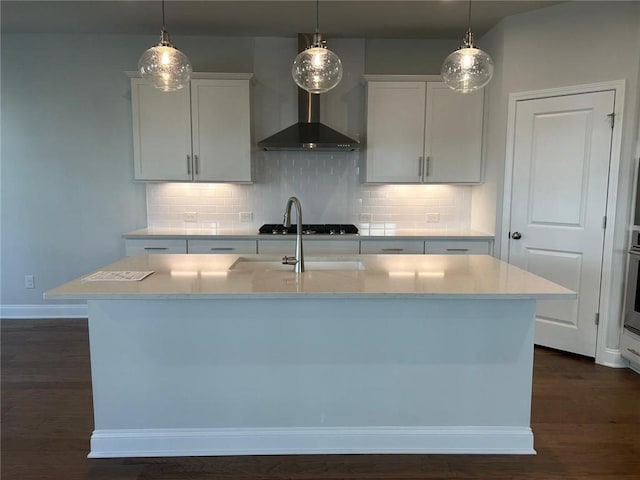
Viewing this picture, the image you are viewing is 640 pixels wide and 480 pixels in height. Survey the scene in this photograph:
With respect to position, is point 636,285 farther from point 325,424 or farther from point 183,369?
point 183,369

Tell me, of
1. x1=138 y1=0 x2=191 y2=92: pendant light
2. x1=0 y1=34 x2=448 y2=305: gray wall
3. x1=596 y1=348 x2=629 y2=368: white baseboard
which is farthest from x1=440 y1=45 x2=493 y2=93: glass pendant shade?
x1=596 y1=348 x2=629 y2=368: white baseboard

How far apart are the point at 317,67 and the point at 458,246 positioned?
2387 millimetres

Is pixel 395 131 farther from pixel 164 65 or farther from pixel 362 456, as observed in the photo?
pixel 362 456

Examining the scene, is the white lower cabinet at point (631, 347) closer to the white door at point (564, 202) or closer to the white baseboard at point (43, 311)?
the white door at point (564, 202)

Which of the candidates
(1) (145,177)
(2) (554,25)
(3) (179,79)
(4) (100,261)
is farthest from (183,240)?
(2) (554,25)

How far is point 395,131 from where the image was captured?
405 centimetres

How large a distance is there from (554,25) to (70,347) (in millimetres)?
4840

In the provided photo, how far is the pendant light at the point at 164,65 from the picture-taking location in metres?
2.14

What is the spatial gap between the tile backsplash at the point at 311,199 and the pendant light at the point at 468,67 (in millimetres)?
2164

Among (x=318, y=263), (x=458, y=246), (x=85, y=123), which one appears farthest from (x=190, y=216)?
(x=458, y=246)

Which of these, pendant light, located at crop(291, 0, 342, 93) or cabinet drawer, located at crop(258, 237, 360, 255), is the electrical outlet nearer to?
cabinet drawer, located at crop(258, 237, 360, 255)

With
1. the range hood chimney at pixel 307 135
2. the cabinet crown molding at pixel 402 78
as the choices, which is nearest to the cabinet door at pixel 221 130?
the range hood chimney at pixel 307 135

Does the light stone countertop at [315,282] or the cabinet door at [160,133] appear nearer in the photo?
the light stone countertop at [315,282]

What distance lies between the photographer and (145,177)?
4.00m
